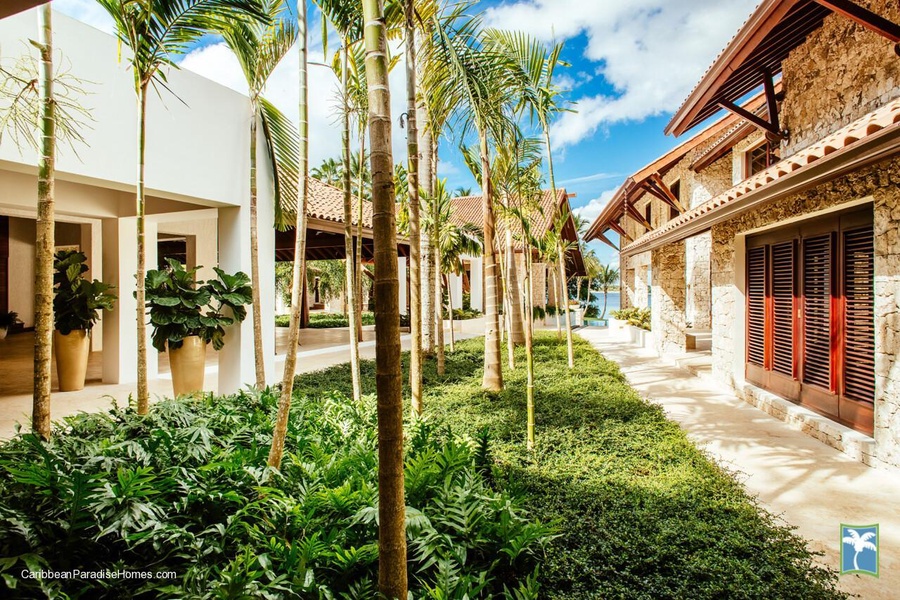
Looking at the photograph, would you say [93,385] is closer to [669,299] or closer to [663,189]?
[669,299]

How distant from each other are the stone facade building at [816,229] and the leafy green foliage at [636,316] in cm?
759

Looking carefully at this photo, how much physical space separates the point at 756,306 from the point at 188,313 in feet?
27.8

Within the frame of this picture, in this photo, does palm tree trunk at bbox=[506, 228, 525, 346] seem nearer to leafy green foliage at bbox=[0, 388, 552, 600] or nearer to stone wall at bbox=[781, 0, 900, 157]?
stone wall at bbox=[781, 0, 900, 157]

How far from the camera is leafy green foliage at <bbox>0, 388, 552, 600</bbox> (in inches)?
82.6

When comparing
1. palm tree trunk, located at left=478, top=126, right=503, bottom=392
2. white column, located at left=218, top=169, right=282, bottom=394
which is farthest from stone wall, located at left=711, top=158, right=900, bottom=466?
white column, located at left=218, top=169, right=282, bottom=394

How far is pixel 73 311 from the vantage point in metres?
7.29

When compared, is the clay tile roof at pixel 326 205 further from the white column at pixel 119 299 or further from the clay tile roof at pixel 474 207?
the clay tile roof at pixel 474 207

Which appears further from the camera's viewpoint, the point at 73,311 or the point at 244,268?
the point at 73,311

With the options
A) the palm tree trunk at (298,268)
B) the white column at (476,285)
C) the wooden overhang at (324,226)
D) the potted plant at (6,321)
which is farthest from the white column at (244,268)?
the white column at (476,285)

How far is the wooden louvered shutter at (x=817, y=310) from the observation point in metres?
5.58

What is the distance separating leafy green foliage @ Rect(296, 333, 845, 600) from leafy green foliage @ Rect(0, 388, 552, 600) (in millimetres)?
358

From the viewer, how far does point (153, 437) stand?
365 cm

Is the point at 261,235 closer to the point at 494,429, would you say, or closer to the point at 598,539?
the point at 494,429

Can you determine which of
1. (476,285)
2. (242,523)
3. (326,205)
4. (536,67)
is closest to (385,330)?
(242,523)
